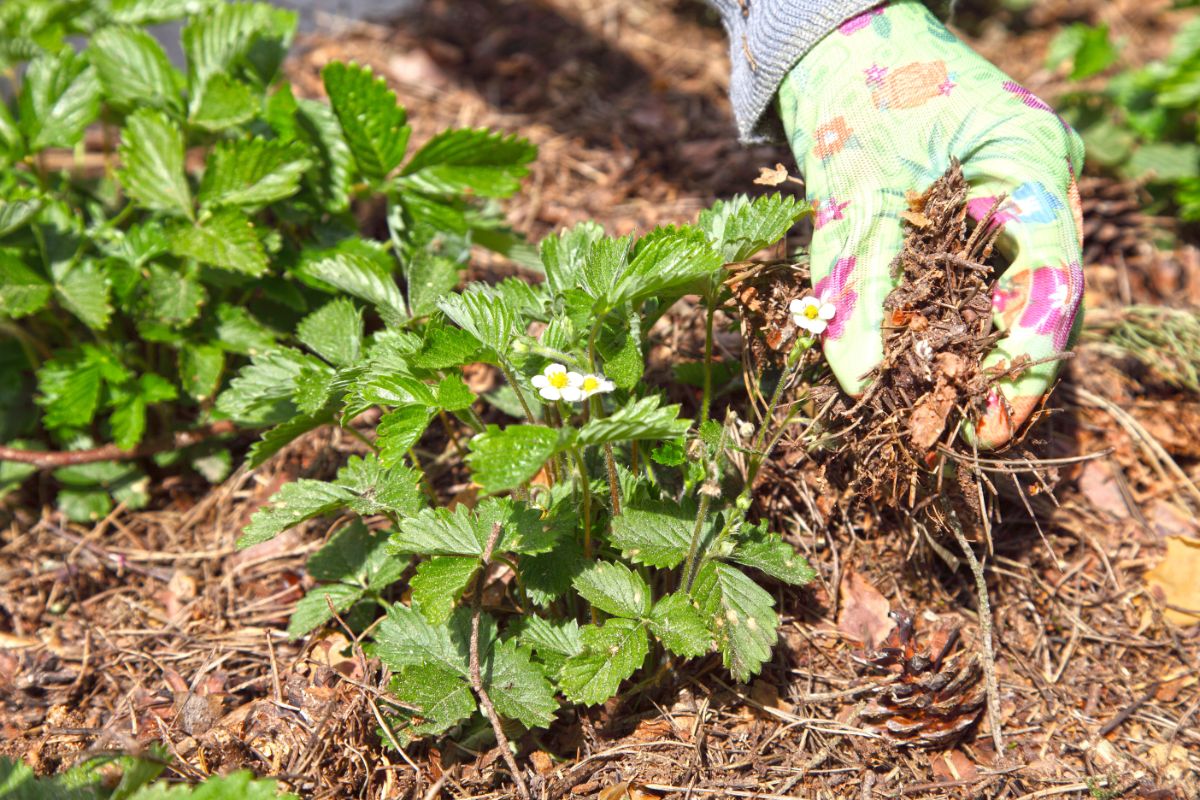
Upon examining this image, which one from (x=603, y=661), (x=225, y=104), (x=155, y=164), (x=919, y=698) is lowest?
(x=919, y=698)

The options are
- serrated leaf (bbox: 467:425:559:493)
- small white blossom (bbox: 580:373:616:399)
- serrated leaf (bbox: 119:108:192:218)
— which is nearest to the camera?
serrated leaf (bbox: 467:425:559:493)

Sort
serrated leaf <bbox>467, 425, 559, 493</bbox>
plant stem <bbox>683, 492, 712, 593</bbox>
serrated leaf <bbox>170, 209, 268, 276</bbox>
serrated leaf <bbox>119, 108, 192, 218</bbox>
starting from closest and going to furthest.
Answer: serrated leaf <bbox>467, 425, 559, 493</bbox> < plant stem <bbox>683, 492, 712, 593</bbox> < serrated leaf <bbox>170, 209, 268, 276</bbox> < serrated leaf <bbox>119, 108, 192, 218</bbox>

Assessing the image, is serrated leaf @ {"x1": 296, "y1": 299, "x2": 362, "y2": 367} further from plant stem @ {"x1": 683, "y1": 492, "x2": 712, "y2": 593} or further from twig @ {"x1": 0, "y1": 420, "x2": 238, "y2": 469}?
plant stem @ {"x1": 683, "y1": 492, "x2": 712, "y2": 593}

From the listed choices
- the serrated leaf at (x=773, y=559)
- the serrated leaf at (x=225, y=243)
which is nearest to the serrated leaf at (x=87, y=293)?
the serrated leaf at (x=225, y=243)

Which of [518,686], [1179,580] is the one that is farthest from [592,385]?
[1179,580]

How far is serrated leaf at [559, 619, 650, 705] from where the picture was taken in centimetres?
157

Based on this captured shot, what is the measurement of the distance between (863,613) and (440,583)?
1047mm

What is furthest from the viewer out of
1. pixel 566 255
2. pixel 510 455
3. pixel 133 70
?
pixel 133 70

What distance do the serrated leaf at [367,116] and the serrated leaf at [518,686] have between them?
52.2 inches

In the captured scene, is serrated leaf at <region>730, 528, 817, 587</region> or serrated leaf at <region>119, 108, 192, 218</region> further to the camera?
serrated leaf at <region>119, 108, 192, 218</region>

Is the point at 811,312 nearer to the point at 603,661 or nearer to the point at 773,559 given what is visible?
the point at 773,559

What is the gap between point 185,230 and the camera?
223 cm

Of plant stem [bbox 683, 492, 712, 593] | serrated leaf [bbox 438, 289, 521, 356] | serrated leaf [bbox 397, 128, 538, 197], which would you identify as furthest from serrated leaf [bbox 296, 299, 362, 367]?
→ plant stem [bbox 683, 492, 712, 593]

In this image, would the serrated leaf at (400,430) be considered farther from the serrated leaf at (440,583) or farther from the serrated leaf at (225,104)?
the serrated leaf at (225,104)
